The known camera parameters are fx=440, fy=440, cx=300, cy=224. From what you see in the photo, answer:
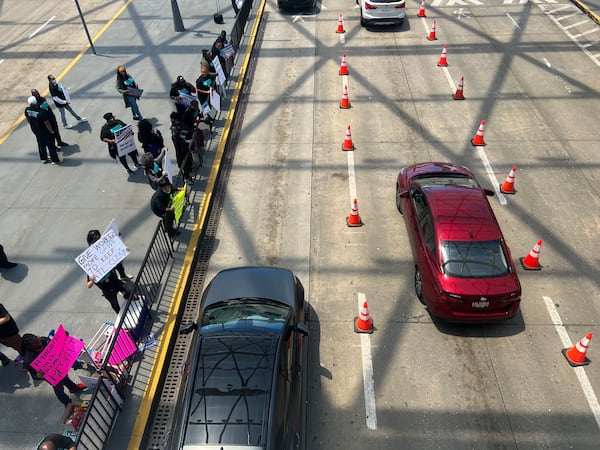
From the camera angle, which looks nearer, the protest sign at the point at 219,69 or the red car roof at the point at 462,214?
the red car roof at the point at 462,214

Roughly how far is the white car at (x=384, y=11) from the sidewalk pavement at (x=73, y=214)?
21.6 feet

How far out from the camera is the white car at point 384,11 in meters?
17.6

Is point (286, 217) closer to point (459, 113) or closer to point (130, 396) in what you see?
point (130, 396)

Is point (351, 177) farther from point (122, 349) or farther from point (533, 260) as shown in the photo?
point (122, 349)

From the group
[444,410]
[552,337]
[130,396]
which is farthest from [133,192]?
[552,337]

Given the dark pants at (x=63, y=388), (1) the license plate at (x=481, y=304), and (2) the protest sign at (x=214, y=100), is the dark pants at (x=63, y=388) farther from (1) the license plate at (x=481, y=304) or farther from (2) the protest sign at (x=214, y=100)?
(2) the protest sign at (x=214, y=100)

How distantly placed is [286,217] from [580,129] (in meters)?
8.98

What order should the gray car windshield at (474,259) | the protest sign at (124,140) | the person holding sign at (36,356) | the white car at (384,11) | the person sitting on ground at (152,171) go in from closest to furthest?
the person holding sign at (36,356), the gray car windshield at (474,259), the person sitting on ground at (152,171), the protest sign at (124,140), the white car at (384,11)

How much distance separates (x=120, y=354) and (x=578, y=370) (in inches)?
291

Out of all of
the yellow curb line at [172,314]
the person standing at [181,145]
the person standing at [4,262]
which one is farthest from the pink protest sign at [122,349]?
the person standing at [181,145]

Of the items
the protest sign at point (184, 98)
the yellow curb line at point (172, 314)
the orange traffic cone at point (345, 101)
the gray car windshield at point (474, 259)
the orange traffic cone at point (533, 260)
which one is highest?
the protest sign at point (184, 98)

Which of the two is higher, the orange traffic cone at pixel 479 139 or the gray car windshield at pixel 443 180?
the gray car windshield at pixel 443 180

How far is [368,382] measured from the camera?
7.20m

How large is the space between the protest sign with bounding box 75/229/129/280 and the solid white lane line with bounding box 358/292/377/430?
4.39 m
